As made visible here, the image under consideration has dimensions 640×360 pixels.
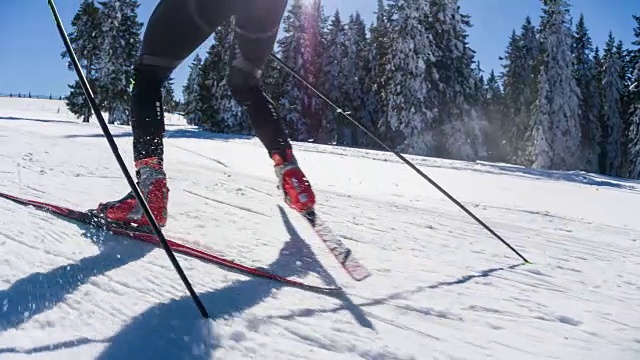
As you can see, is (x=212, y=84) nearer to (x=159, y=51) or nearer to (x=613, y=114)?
(x=613, y=114)

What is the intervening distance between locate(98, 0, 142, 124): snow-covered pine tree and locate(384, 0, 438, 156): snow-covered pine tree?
1730 centimetres

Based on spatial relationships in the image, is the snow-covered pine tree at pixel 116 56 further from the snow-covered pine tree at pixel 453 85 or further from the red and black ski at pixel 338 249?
the red and black ski at pixel 338 249

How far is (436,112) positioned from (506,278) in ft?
84.5

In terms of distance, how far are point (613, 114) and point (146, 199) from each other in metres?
39.2

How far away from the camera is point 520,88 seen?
36.8 metres

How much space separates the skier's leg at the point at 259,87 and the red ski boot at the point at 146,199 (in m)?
0.53

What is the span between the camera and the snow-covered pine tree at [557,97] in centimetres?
2881

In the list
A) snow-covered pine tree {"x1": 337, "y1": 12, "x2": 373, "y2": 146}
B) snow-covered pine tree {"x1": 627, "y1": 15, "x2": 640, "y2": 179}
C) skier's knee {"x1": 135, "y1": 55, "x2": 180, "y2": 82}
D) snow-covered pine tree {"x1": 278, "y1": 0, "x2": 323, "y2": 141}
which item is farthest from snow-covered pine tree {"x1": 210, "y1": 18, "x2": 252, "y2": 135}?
skier's knee {"x1": 135, "y1": 55, "x2": 180, "y2": 82}

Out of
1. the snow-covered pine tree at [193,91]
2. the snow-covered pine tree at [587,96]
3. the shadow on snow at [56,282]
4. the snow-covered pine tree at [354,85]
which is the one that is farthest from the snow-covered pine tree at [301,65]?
the shadow on snow at [56,282]

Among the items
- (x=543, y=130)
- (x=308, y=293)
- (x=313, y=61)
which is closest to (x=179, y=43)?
(x=308, y=293)

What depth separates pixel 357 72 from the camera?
34.0 meters

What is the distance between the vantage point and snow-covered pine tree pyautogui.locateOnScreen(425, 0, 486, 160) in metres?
26.7

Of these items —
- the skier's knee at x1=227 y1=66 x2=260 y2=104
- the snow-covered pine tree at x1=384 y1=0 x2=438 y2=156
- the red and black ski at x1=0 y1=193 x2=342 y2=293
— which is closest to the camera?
the red and black ski at x1=0 y1=193 x2=342 y2=293

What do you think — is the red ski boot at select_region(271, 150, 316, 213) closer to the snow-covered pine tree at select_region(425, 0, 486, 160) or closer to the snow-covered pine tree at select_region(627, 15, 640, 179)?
the snow-covered pine tree at select_region(425, 0, 486, 160)
